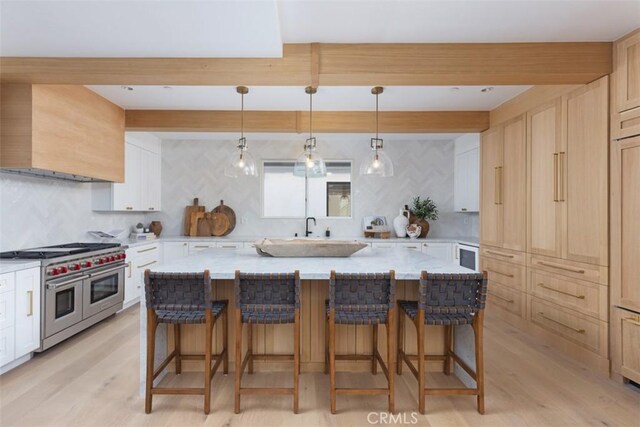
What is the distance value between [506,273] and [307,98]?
9.82 ft

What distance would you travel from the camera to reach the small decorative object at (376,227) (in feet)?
17.5

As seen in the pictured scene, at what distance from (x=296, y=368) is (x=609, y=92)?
10.2 ft

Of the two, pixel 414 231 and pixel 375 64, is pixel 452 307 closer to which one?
pixel 375 64

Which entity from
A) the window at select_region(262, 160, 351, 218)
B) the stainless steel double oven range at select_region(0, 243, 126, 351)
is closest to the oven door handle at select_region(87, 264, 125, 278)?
the stainless steel double oven range at select_region(0, 243, 126, 351)

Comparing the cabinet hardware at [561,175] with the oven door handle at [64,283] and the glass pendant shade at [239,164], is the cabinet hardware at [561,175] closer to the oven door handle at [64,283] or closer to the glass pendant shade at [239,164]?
the glass pendant shade at [239,164]

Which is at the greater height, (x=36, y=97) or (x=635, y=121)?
(x=36, y=97)

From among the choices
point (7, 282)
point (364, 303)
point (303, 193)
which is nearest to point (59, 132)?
point (7, 282)

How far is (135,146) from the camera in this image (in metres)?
4.85

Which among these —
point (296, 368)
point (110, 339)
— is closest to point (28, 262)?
point (110, 339)

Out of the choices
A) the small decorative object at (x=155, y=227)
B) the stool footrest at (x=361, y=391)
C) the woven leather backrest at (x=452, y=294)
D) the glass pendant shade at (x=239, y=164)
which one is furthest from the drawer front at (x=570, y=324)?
the small decorative object at (x=155, y=227)

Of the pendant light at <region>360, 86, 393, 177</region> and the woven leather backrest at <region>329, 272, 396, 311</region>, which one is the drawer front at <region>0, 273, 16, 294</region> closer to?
the woven leather backrest at <region>329, 272, 396, 311</region>

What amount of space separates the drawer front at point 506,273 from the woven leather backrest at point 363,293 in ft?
7.25

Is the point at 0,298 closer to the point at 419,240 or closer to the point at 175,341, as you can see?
the point at 175,341

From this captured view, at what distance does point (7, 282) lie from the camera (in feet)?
8.55
